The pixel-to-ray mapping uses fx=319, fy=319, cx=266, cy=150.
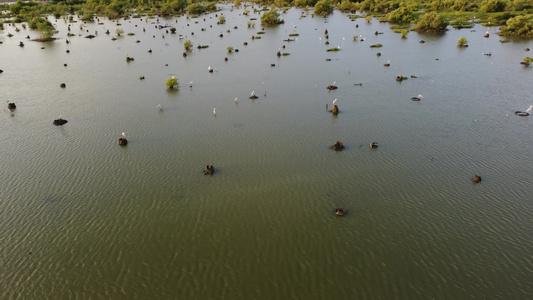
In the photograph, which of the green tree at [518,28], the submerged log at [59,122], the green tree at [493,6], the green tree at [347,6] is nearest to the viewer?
the submerged log at [59,122]

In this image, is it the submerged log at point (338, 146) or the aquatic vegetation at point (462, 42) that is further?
the aquatic vegetation at point (462, 42)

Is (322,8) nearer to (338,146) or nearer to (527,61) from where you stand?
(527,61)

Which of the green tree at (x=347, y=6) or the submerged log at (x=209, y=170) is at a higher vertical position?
the green tree at (x=347, y=6)

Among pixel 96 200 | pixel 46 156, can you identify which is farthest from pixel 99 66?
pixel 96 200

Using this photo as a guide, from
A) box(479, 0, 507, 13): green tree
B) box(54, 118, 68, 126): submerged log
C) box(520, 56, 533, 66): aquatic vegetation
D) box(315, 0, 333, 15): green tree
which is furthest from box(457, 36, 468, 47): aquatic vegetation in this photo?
box(54, 118, 68, 126): submerged log

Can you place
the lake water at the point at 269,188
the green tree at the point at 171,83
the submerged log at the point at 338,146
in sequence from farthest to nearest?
the green tree at the point at 171,83
the submerged log at the point at 338,146
the lake water at the point at 269,188

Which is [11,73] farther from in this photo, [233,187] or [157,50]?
[233,187]

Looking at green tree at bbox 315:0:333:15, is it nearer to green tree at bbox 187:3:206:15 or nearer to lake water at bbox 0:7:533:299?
green tree at bbox 187:3:206:15

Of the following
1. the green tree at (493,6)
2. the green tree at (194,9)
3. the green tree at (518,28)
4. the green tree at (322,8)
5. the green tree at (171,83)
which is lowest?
the green tree at (171,83)

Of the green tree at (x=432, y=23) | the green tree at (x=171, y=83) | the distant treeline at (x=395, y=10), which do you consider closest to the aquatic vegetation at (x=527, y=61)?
the distant treeline at (x=395, y=10)

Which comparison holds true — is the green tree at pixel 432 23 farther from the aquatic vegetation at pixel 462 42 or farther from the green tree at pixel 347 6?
the green tree at pixel 347 6
